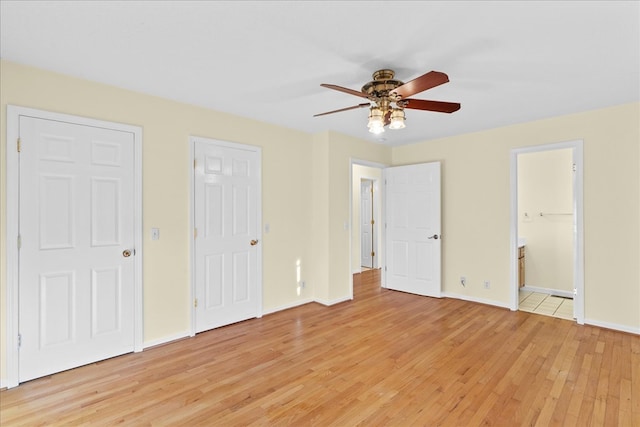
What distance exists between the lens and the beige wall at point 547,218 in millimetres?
4945

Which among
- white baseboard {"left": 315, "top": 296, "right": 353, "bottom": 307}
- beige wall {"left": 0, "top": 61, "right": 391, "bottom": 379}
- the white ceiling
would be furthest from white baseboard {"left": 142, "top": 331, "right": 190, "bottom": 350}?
the white ceiling

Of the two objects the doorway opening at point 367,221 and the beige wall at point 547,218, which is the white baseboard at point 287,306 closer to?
the doorway opening at point 367,221

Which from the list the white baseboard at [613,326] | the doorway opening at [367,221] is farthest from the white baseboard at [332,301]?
the white baseboard at [613,326]

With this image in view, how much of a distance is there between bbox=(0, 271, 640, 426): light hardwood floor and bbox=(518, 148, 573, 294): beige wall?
1.68 metres

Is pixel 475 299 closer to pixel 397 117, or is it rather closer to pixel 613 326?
pixel 613 326

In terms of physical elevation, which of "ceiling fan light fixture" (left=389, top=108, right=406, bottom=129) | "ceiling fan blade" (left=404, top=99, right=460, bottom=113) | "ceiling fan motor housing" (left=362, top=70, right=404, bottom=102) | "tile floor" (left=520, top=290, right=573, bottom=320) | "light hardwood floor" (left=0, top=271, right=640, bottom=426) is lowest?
"light hardwood floor" (left=0, top=271, right=640, bottom=426)

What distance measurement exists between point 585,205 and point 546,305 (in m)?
1.61

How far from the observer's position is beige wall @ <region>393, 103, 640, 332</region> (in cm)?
340

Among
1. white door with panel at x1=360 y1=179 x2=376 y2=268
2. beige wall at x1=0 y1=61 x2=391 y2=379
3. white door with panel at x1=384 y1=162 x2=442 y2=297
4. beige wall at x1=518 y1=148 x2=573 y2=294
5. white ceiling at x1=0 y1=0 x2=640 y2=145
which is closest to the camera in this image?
white ceiling at x1=0 y1=0 x2=640 y2=145

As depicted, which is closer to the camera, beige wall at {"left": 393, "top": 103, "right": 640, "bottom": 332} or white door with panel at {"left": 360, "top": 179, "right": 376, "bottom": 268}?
beige wall at {"left": 393, "top": 103, "right": 640, "bottom": 332}

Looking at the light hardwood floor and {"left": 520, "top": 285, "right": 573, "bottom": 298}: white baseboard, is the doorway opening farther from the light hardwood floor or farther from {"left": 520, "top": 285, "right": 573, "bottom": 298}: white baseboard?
the light hardwood floor

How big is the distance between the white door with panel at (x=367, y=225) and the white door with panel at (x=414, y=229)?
177 cm

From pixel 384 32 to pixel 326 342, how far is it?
2751 millimetres

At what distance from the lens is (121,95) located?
9.63ft
